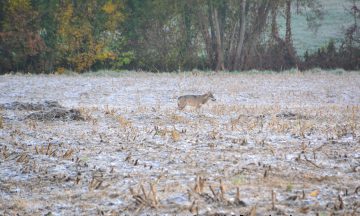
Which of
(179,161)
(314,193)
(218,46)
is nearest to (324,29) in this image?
(218,46)

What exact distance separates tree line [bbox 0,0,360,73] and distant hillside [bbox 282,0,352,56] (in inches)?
311

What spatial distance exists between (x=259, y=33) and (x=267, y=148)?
971 inches

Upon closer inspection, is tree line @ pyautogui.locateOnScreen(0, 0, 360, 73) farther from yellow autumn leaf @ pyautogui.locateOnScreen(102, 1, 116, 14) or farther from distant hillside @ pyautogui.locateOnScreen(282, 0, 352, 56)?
distant hillside @ pyautogui.locateOnScreen(282, 0, 352, 56)

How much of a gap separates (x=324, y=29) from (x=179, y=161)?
4155 cm

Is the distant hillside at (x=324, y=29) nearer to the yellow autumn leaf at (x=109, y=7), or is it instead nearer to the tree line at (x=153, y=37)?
the tree line at (x=153, y=37)

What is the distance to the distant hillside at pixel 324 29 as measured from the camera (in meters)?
44.2

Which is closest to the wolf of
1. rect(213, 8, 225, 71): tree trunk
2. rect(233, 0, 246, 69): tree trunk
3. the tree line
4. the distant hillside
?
the tree line

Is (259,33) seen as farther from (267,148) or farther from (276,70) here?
(267,148)

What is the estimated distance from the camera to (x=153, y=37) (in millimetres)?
33562

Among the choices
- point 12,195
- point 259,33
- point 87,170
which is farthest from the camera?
point 259,33

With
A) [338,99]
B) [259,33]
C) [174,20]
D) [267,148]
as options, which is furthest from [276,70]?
[267,148]

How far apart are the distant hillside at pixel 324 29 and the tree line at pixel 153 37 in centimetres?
790

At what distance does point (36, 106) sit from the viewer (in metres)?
15.9

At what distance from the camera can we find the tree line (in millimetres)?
31688
